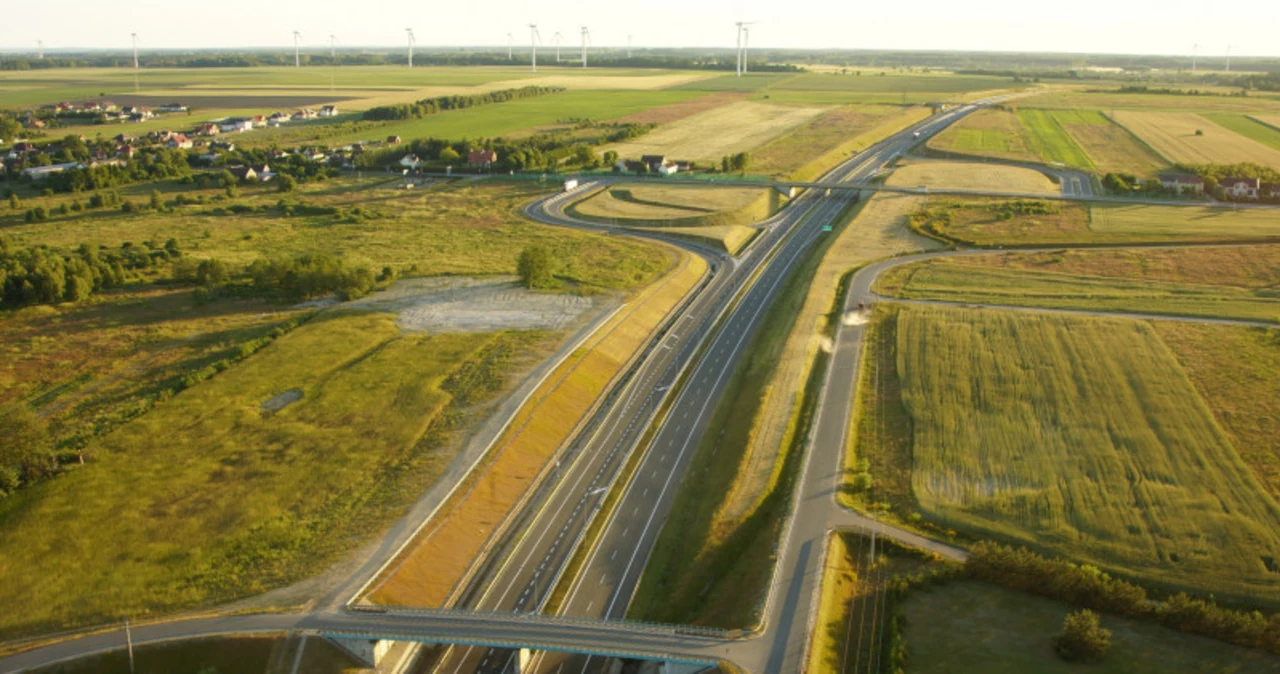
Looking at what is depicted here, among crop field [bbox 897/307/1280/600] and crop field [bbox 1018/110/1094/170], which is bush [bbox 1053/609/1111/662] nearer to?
crop field [bbox 897/307/1280/600]

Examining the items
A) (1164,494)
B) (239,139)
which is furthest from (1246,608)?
(239,139)

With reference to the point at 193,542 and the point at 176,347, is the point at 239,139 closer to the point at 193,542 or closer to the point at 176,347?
the point at 176,347

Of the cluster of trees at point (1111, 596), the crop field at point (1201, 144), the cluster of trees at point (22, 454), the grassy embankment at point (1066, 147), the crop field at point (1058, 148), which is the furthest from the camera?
the crop field at point (1058, 148)

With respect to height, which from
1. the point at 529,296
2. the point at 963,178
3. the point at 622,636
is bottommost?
the point at 622,636

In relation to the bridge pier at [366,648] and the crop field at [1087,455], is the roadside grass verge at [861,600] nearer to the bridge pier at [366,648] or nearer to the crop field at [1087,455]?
the crop field at [1087,455]

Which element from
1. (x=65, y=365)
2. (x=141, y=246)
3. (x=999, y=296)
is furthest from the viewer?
(x=141, y=246)

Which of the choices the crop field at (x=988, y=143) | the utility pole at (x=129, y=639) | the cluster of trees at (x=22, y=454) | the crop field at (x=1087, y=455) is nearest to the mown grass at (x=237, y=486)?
the cluster of trees at (x=22, y=454)
